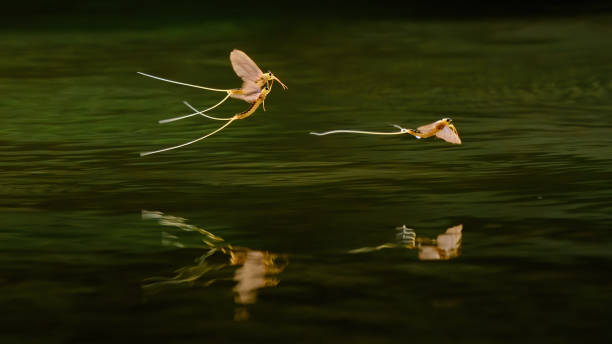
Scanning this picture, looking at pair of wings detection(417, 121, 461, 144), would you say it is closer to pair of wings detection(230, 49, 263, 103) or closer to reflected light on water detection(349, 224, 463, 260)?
reflected light on water detection(349, 224, 463, 260)

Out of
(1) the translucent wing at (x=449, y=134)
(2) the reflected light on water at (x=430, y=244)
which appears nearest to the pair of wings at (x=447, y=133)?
(1) the translucent wing at (x=449, y=134)

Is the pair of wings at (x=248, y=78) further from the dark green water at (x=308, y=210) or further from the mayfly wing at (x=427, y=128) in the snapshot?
the mayfly wing at (x=427, y=128)

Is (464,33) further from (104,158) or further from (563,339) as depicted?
(563,339)

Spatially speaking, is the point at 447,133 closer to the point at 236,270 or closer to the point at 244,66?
the point at 244,66

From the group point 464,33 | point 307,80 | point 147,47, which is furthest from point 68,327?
point 464,33

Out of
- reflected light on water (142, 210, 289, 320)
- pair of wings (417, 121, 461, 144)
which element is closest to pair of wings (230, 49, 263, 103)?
reflected light on water (142, 210, 289, 320)

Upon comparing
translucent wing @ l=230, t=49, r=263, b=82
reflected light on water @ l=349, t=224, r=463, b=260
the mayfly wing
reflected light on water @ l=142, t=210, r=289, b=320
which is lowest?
reflected light on water @ l=142, t=210, r=289, b=320
